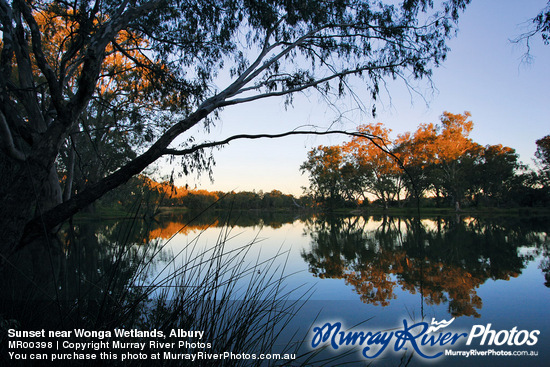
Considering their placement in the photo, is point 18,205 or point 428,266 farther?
Answer: point 428,266

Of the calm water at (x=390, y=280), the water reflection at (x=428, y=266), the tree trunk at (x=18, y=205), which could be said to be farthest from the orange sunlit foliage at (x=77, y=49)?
the water reflection at (x=428, y=266)

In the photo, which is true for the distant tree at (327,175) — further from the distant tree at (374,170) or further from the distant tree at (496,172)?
the distant tree at (496,172)

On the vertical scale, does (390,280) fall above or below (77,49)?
below

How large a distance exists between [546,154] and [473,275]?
89.6 ft

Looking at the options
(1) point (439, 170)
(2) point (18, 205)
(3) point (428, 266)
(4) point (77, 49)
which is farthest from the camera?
(1) point (439, 170)

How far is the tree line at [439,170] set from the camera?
2233cm

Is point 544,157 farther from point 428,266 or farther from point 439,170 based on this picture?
point 428,266

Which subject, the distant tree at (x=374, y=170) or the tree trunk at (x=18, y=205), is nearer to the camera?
the tree trunk at (x=18, y=205)

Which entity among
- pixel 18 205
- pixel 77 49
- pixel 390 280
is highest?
pixel 77 49

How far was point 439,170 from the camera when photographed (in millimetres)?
22984

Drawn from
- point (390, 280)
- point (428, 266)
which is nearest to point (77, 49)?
point (390, 280)

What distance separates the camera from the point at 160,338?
3.79 feet

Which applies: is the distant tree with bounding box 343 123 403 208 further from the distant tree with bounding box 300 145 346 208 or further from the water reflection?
the water reflection

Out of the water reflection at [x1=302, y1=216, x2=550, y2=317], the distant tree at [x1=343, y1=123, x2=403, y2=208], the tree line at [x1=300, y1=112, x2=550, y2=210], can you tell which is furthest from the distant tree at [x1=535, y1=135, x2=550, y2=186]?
the water reflection at [x1=302, y1=216, x2=550, y2=317]
